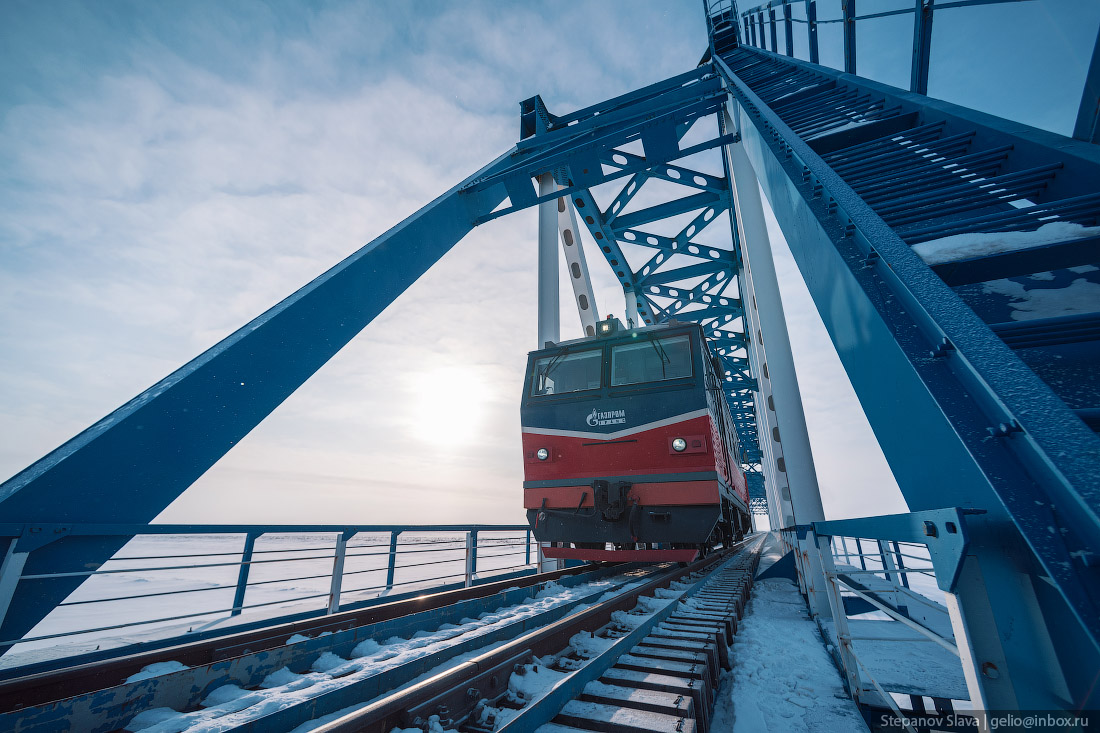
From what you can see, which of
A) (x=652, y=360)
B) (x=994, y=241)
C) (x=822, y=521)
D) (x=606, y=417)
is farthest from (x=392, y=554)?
(x=994, y=241)

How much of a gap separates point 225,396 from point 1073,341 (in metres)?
3.81

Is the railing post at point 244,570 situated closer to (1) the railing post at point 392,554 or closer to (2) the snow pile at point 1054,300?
(1) the railing post at point 392,554

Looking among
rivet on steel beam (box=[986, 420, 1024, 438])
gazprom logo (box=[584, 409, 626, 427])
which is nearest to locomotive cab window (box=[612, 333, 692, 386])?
gazprom logo (box=[584, 409, 626, 427])

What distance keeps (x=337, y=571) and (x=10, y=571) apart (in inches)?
108

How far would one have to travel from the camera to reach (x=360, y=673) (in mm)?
2461

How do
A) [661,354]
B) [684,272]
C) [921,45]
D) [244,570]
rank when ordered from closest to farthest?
[921,45] < [244,570] < [661,354] < [684,272]

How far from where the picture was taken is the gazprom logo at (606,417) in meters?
5.93

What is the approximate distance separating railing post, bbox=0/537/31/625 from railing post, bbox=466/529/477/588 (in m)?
4.26

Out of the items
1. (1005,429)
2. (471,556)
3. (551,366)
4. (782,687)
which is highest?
(551,366)

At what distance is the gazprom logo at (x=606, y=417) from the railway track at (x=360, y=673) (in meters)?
2.45

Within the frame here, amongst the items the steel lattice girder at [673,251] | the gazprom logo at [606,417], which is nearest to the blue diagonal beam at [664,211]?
the steel lattice girder at [673,251]

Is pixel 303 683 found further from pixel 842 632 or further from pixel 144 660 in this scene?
pixel 842 632

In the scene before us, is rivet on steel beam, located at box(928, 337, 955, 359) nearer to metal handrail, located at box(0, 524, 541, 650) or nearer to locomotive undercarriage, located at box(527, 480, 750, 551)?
metal handrail, located at box(0, 524, 541, 650)

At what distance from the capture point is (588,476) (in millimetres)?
5789
